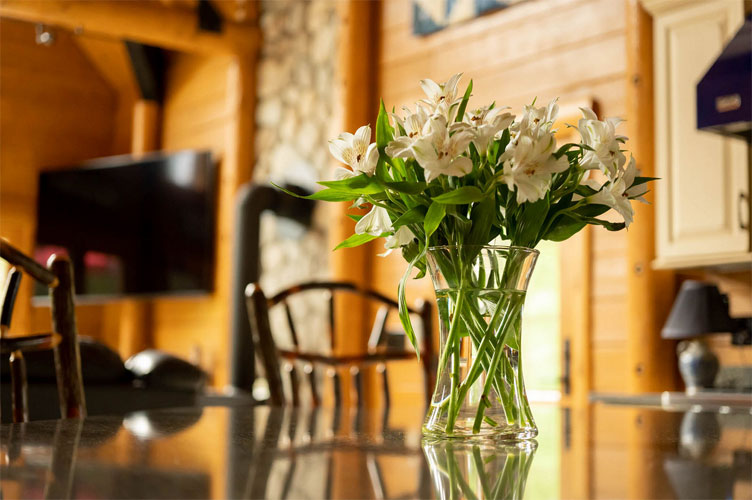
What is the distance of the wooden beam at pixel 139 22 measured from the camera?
5902 mm

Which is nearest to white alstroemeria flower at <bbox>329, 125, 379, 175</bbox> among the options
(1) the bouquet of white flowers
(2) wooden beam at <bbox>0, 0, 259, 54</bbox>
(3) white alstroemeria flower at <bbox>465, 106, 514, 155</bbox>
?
(1) the bouquet of white flowers

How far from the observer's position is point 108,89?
842 cm

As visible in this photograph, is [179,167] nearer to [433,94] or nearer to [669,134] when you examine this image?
[669,134]

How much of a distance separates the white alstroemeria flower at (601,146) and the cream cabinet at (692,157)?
2.80 meters

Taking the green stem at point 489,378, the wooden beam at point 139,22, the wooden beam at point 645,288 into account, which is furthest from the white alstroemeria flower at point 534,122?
the wooden beam at point 139,22

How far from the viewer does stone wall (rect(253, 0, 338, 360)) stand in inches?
239

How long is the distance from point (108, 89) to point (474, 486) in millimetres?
8389

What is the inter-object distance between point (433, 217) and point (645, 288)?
329 cm

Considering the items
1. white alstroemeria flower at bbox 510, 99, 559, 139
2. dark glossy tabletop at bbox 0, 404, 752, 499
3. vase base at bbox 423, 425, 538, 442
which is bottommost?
dark glossy tabletop at bbox 0, 404, 752, 499

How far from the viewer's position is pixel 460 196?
883 mm

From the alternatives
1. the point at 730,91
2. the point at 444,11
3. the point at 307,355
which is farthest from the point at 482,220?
the point at 444,11

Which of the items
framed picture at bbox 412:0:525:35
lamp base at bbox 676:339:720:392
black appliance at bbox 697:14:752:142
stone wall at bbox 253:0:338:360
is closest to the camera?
black appliance at bbox 697:14:752:142

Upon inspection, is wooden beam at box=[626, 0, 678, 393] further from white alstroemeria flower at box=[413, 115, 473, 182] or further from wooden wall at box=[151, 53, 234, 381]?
wooden wall at box=[151, 53, 234, 381]

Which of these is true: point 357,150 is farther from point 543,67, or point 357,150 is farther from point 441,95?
point 543,67
